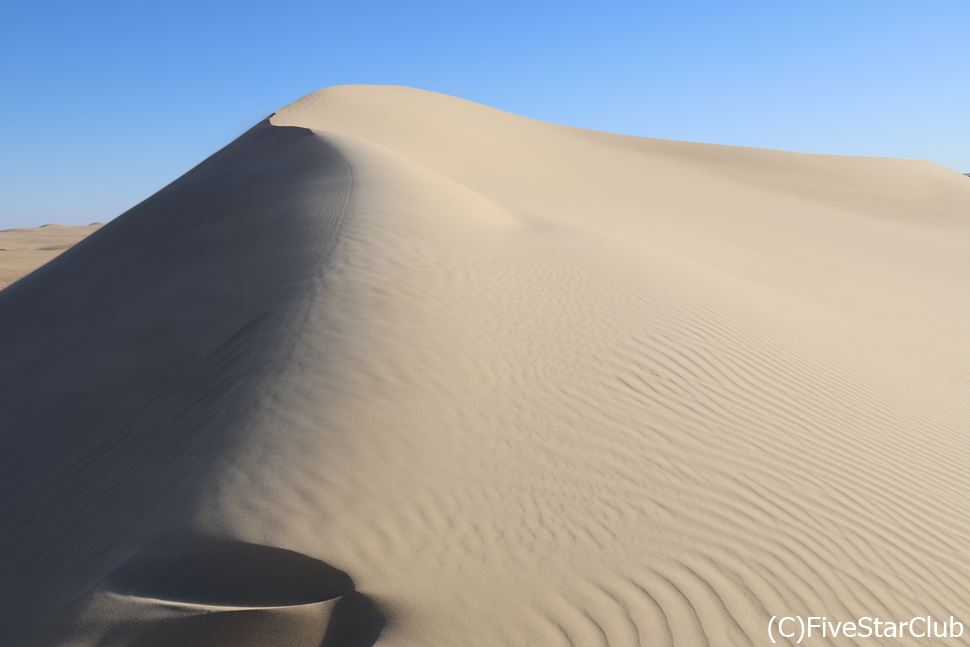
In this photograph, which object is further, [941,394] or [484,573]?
[941,394]

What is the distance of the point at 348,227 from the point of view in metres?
8.66

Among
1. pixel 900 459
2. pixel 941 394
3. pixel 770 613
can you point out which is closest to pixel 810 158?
pixel 941 394

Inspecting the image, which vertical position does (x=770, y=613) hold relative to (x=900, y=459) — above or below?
below

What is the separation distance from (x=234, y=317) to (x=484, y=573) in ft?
14.1

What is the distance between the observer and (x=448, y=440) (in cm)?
479

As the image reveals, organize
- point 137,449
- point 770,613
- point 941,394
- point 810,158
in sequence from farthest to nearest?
point 810,158 → point 941,394 → point 137,449 → point 770,613

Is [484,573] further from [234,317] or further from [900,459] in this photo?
[234,317]

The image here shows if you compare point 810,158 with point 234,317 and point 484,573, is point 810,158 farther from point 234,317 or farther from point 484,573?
point 484,573

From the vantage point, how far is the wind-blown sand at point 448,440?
3.60 metres

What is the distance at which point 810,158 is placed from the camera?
30406 mm

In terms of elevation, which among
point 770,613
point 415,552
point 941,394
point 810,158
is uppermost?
point 810,158

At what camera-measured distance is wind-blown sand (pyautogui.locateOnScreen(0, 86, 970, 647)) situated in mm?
3598

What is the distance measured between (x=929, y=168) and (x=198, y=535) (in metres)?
35.7

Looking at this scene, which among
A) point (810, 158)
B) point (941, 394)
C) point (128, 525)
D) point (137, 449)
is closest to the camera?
point (128, 525)
